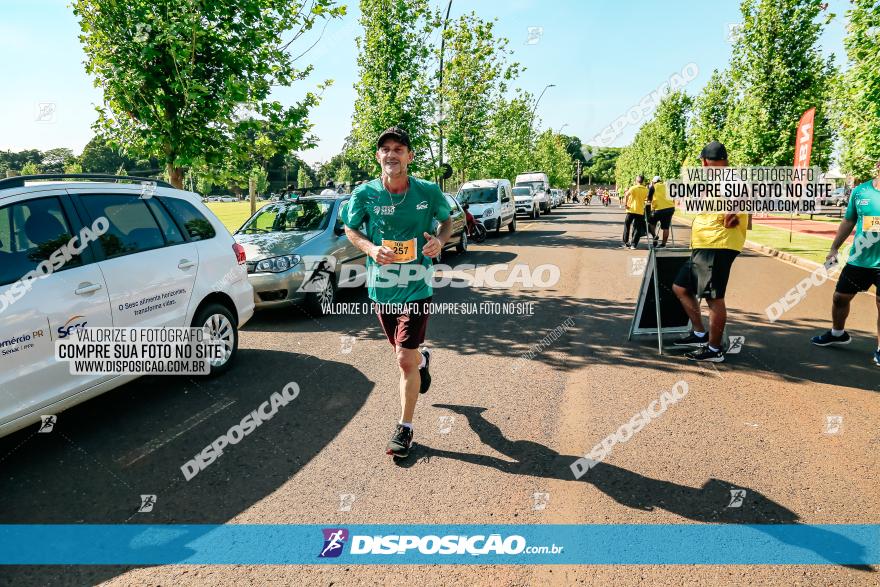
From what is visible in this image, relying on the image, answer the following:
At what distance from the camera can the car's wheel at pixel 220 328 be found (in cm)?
508

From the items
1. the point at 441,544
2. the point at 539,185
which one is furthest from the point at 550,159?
the point at 441,544

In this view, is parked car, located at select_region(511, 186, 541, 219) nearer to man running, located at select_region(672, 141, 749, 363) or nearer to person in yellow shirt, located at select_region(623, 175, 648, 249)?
person in yellow shirt, located at select_region(623, 175, 648, 249)

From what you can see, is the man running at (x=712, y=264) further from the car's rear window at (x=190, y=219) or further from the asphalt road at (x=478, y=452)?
the car's rear window at (x=190, y=219)

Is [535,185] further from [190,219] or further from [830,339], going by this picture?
[190,219]

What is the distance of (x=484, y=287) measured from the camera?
9898 millimetres

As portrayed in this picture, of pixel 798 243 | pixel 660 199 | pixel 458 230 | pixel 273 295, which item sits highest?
pixel 660 199

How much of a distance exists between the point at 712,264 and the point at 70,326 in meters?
5.60

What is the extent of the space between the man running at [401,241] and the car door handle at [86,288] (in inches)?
78.0

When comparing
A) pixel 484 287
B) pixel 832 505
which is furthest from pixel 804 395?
pixel 484 287

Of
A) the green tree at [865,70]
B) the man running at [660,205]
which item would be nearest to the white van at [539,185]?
the man running at [660,205]

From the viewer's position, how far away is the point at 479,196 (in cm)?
2052

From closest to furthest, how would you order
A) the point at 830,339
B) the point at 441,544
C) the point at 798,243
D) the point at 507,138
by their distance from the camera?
the point at 441,544, the point at 830,339, the point at 798,243, the point at 507,138

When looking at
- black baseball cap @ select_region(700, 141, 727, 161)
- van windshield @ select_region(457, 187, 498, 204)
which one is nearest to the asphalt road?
black baseball cap @ select_region(700, 141, 727, 161)

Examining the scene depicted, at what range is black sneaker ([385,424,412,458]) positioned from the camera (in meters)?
3.64
